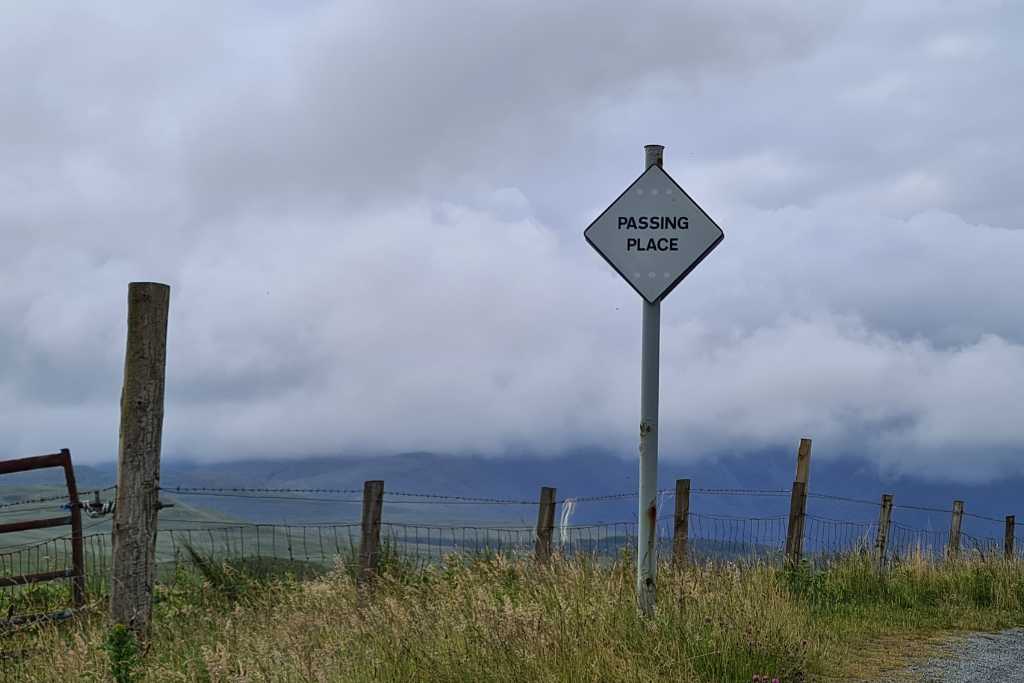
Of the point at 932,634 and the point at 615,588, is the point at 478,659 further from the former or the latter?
the point at 932,634

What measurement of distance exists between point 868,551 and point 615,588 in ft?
21.7

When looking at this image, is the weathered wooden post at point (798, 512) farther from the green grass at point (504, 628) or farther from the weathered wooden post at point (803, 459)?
the green grass at point (504, 628)

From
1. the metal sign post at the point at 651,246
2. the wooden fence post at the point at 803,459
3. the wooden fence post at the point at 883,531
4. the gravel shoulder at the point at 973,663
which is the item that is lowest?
the gravel shoulder at the point at 973,663

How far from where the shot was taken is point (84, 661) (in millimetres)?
7410

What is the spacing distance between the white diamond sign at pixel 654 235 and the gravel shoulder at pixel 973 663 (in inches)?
132

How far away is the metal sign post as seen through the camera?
811cm

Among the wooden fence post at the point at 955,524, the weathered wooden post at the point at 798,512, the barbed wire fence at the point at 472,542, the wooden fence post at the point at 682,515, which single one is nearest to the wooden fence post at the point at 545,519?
the barbed wire fence at the point at 472,542

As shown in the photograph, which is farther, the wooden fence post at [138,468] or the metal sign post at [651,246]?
the wooden fence post at [138,468]

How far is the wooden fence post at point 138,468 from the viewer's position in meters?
8.59

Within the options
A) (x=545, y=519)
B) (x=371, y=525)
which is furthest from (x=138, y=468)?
(x=545, y=519)

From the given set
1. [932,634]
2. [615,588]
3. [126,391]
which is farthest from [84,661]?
[932,634]

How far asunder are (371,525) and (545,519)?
7.12 feet

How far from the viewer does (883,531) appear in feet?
52.5

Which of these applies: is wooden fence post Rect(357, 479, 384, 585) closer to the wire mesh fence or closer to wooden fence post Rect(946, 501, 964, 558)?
the wire mesh fence
